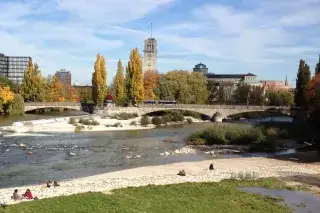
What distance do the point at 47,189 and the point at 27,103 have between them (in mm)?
80142

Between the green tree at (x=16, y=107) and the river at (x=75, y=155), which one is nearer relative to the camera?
the river at (x=75, y=155)

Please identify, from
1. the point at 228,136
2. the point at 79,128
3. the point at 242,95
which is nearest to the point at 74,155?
the point at 228,136

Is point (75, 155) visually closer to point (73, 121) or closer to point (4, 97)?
point (73, 121)

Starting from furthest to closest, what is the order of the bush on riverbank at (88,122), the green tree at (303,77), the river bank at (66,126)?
1. the green tree at (303,77)
2. the bush on riverbank at (88,122)
3. the river bank at (66,126)

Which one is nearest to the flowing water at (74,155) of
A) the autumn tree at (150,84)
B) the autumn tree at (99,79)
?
the autumn tree at (99,79)

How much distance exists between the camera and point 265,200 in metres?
25.3

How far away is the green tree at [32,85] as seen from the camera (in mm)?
105919

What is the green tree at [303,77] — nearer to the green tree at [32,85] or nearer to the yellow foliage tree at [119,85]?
the yellow foliage tree at [119,85]

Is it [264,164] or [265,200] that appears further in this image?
[264,164]

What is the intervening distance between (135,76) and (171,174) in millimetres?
64890

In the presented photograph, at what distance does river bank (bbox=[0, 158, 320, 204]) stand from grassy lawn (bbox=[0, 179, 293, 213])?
88.9 inches

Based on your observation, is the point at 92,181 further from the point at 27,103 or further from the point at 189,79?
the point at 189,79

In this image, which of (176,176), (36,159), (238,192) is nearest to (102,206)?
(238,192)

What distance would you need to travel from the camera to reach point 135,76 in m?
97.0
